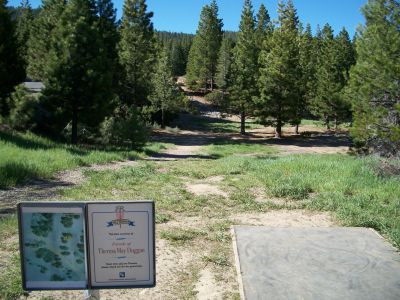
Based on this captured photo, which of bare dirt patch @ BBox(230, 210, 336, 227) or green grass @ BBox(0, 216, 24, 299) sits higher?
green grass @ BBox(0, 216, 24, 299)

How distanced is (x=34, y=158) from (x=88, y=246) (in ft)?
43.5

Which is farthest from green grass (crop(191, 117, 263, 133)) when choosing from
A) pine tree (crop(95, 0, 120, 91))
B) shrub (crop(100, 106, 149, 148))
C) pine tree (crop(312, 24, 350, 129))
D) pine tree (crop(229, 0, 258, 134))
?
shrub (crop(100, 106, 149, 148))

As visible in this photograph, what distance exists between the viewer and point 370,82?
2139 cm

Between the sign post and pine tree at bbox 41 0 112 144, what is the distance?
2045 cm

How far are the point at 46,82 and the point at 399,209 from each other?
65.2 feet

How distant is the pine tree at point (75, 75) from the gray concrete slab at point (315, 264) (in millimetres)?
17532

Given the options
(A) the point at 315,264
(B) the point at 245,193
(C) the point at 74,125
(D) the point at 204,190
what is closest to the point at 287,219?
(B) the point at 245,193

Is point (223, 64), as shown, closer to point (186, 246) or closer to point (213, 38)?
point (213, 38)

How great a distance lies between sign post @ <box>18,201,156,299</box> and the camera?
13.5 feet

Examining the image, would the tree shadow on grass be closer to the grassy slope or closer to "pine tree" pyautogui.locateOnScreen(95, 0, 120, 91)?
the grassy slope

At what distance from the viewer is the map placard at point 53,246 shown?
4082mm

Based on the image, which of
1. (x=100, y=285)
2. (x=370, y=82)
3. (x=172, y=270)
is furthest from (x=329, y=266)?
(x=370, y=82)

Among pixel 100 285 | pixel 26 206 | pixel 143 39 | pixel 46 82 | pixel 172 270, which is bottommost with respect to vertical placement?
pixel 172 270

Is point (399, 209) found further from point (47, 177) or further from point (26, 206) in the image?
point (47, 177)
